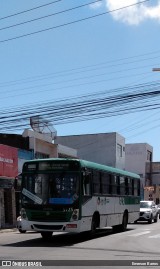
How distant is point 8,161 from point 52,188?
1089 centimetres

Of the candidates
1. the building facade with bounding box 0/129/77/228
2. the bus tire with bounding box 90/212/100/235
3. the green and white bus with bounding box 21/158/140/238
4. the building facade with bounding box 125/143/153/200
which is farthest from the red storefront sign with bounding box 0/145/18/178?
the building facade with bounding box 125/143/153/200

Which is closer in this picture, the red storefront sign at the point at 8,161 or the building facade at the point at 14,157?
the red storefront sign at the point at 8,161

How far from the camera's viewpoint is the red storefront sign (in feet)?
89.9

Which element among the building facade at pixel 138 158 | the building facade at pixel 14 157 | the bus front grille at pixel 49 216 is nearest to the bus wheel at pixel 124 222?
the building facade at pixel 14 157

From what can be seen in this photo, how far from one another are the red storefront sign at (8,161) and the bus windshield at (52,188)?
937 centimetres

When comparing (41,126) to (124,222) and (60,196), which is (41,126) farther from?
(60,196)

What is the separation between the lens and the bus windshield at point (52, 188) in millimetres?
17609

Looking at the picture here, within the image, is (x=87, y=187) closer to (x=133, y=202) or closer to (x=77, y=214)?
(x=77, y=214)

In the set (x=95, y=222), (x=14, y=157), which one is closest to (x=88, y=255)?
(x=95, y=222)

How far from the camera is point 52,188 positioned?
17781 millimetres

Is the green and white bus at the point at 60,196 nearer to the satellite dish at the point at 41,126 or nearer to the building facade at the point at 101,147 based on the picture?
the satellite dish at the point at 41,126

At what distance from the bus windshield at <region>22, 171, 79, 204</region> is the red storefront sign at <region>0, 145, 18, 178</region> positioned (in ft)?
30.7

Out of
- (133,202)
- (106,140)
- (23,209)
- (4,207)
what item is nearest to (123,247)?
(23,209)

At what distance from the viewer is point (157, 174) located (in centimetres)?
6631
